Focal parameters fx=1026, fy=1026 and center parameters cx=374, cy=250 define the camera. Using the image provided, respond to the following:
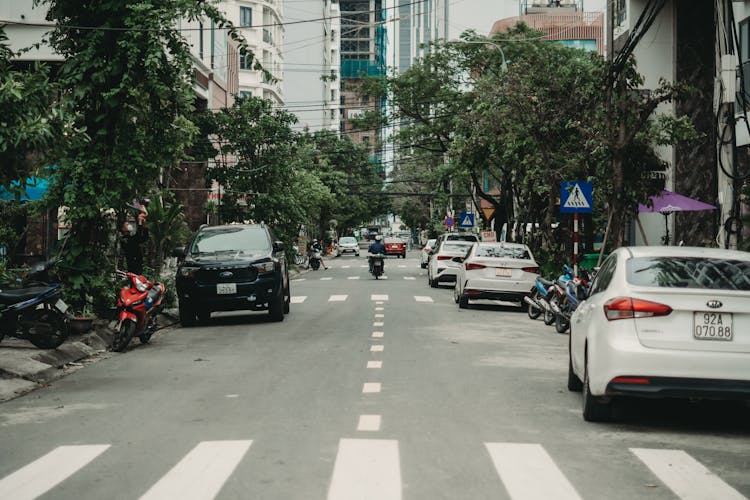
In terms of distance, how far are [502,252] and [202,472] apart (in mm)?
18155

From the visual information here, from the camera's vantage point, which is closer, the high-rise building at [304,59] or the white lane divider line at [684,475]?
the white lane divider line at [684,475]

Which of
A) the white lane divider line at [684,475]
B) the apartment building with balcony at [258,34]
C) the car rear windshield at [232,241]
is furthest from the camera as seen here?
the apartment building with balcony at [258,34]

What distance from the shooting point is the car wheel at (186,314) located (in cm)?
1961

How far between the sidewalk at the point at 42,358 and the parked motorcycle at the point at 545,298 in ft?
26.3

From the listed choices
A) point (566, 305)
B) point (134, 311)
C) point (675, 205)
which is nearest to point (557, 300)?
point (566, 305)

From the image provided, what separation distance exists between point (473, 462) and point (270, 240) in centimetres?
1369

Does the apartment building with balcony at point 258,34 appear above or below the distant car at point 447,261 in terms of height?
above

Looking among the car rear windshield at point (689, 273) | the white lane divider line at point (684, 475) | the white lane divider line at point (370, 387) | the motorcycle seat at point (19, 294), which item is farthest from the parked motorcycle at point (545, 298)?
the white lane divider line at point (684, 475)

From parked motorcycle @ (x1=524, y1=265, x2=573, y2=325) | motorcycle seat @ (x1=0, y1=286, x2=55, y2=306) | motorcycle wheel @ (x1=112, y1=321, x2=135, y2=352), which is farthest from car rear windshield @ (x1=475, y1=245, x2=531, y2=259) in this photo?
motorcycle seat @ (x1=0, y1=286, x2=55, y2=306)

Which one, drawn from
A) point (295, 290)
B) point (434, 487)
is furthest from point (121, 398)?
point (295, 290)

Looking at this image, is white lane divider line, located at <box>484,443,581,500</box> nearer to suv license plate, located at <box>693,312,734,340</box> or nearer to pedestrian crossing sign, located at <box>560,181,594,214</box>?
suv license plate, located at <box>693,312,734,340</box>

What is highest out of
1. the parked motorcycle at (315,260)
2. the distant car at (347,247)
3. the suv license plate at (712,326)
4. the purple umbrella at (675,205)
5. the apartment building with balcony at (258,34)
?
the apartment building with balcony at (258,34)

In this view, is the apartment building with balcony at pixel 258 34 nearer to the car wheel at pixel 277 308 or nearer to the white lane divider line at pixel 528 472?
the car wheel at pixel 277 308

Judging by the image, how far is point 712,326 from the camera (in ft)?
28.1
